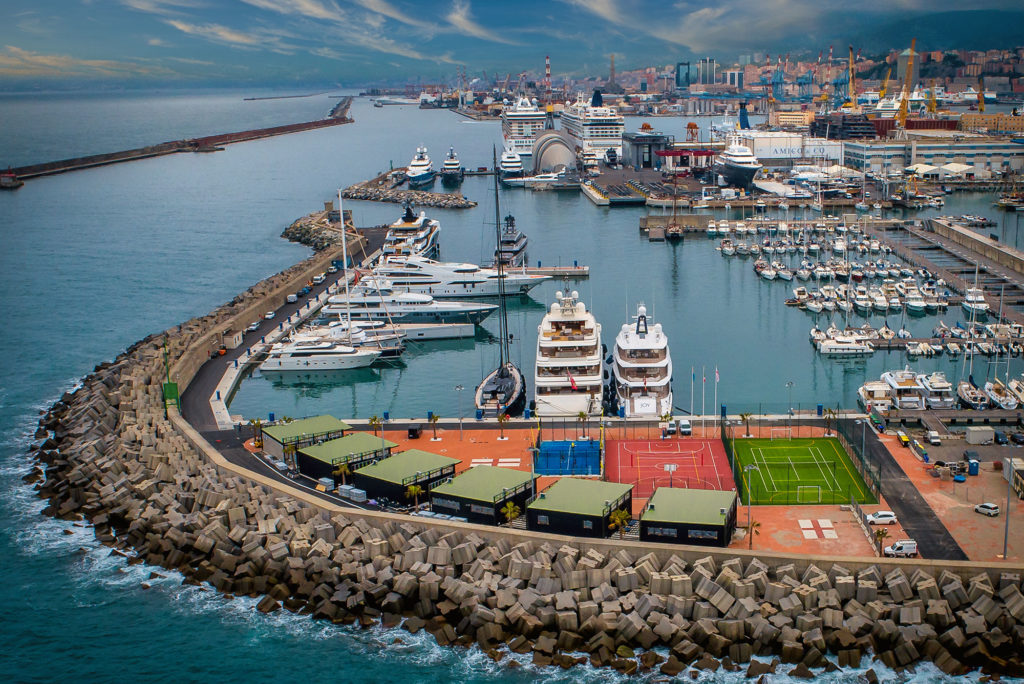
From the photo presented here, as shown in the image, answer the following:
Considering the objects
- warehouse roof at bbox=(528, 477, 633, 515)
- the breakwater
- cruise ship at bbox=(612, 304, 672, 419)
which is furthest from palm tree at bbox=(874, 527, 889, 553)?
the breakwater

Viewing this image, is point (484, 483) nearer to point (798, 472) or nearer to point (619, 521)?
point (619, 521)

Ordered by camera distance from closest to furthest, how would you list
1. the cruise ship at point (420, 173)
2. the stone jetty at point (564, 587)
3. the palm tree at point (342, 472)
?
the stone jetty at point (564, 587) → the palm tree at point (342, 472) → the cruise ship at point (420, 173)

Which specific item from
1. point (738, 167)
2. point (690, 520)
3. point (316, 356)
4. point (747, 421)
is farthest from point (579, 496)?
point (738, 167)

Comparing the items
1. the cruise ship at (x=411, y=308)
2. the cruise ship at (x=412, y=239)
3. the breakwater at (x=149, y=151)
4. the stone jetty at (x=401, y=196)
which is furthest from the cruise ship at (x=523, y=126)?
the cruise ship at (x=411, y=308)

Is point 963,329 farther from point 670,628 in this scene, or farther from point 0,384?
point 0,384

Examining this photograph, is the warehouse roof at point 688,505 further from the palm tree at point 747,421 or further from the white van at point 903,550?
the palm tree at point 747,421

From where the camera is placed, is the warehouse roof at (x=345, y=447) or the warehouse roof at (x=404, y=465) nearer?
the warehouse roof at (x=404, y=465)

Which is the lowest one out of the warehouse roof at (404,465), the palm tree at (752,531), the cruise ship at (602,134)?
the palm tree at (752,531)

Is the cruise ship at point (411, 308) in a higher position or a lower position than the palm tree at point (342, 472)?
higher

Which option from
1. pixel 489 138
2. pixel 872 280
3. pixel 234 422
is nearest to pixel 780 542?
pixel 234 422
